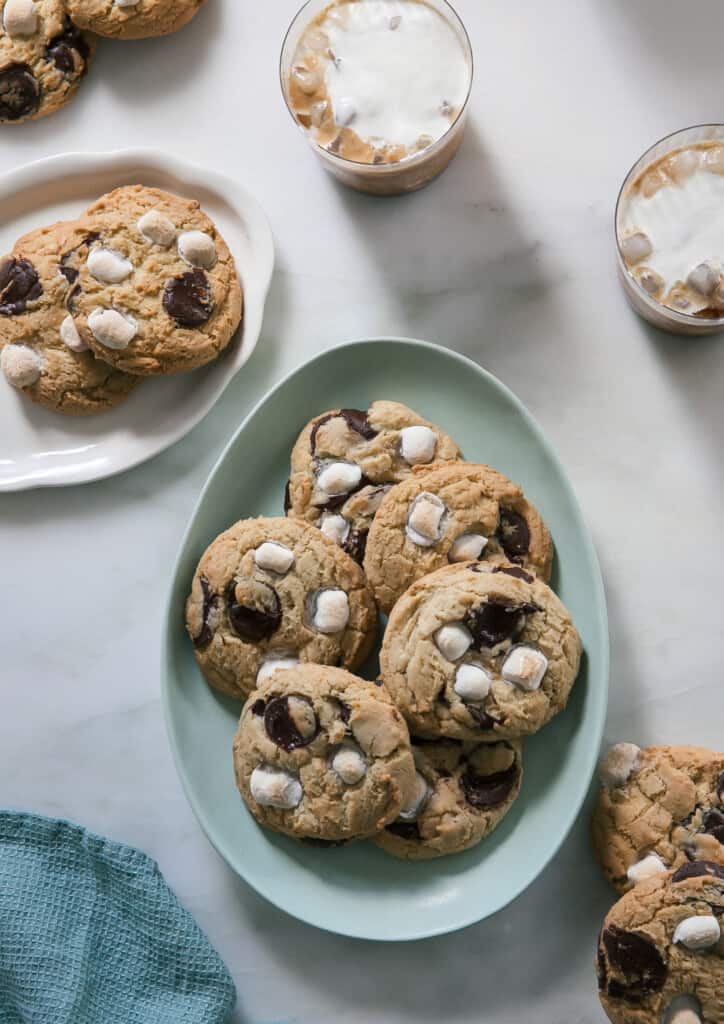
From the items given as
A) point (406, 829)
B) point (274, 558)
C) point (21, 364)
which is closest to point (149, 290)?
point (21, 364)

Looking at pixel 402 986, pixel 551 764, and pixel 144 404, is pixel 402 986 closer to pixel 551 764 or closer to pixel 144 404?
pixel 551 764

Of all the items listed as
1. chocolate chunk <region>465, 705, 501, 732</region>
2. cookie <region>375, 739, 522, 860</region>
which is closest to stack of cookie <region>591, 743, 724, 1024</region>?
cookie <region>375, 739, 522, 860</region>

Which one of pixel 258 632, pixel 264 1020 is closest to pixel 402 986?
pixel 264 1020

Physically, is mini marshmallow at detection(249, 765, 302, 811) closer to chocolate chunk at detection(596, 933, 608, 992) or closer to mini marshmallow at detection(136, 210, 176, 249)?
chocolate chunk at detection(596, 933, 608, 992)

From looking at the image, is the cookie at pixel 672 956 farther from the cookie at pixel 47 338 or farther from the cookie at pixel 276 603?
the cookie at pixel 47 338

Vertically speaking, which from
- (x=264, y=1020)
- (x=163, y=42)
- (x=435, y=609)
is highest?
(x=163, y=42)

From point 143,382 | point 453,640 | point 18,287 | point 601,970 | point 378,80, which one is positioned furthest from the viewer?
point 143,382

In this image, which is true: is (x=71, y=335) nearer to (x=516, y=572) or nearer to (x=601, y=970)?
(x=516, y=572)
